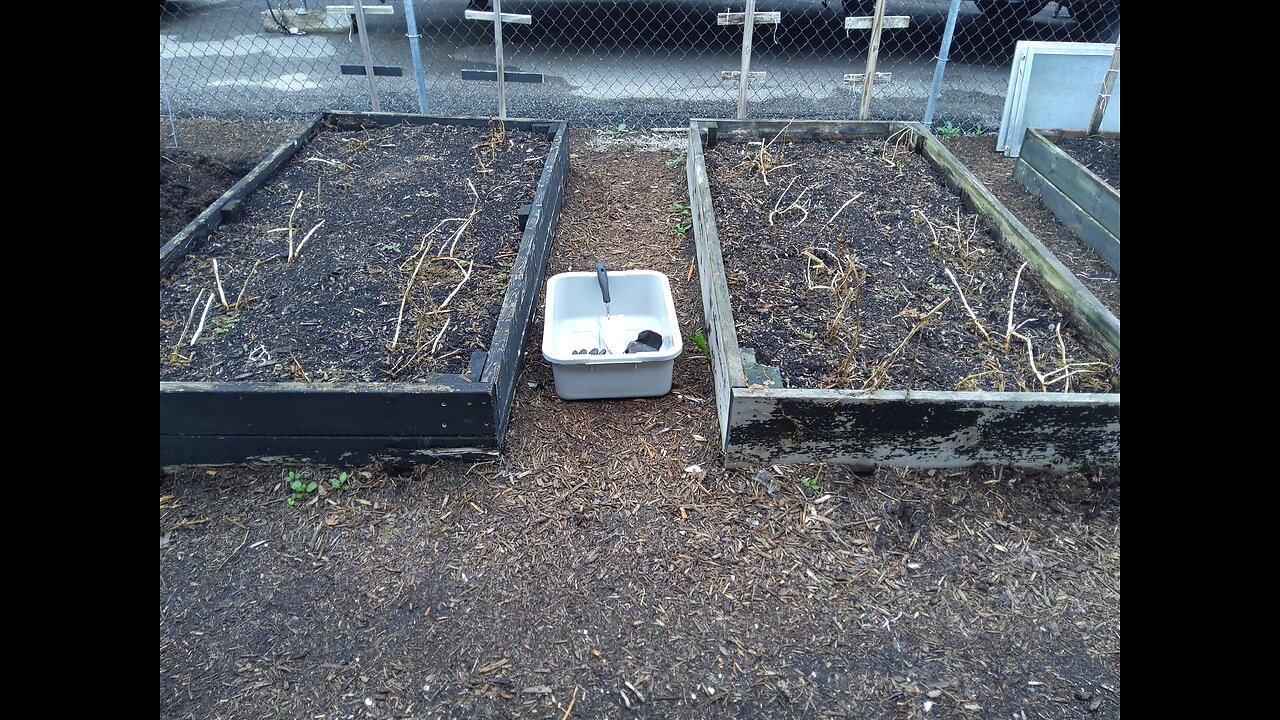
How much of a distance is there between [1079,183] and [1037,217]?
0.97ft

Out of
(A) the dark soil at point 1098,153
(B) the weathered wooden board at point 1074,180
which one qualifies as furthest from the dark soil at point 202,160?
(A) the dark soil at point 1098,153

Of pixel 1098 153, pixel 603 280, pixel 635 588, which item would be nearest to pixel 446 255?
pixel 603 280

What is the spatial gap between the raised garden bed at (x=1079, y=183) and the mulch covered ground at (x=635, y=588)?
2.07 m

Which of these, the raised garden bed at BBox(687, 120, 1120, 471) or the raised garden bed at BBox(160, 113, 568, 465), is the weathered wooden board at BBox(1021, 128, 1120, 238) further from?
the raised garden bed at BBox(160, 113, 568, 465)

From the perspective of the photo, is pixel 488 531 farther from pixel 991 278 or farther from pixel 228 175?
pixel 228 175

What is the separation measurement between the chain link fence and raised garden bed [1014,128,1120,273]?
1.27 m

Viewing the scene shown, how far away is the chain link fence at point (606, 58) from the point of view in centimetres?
594

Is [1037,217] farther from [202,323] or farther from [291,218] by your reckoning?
[202,323]

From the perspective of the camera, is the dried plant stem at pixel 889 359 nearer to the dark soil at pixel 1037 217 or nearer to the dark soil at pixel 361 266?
the dark soil at pixel 1037 217

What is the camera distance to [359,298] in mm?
2836

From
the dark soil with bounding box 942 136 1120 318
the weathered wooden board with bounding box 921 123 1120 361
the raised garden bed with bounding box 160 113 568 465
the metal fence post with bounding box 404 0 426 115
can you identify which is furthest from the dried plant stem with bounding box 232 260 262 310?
the dark soil with bounding box 942 136 1120 318

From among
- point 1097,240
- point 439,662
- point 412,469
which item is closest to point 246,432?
point 412,469

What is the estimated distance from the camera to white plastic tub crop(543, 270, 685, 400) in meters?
2.56

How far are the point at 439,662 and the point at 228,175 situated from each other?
3.71 metres
